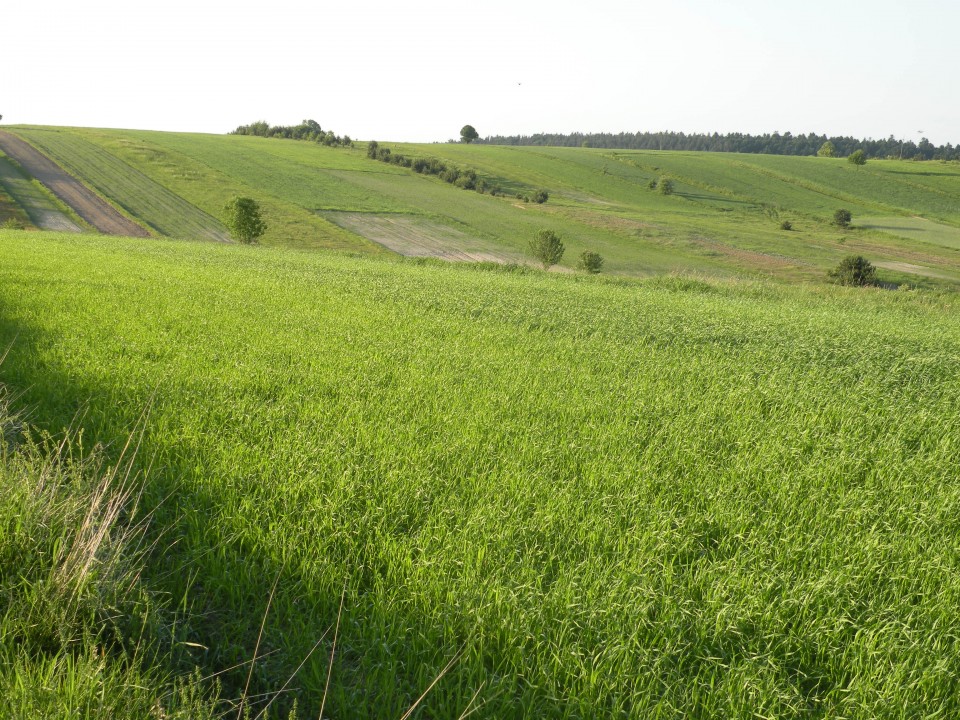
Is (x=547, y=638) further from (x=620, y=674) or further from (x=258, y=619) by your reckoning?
(x=258, y=619)

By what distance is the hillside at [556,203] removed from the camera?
50.8 metres

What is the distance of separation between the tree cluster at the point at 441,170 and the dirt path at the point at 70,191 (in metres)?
43.8

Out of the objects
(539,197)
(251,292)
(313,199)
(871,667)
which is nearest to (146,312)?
(251,292)

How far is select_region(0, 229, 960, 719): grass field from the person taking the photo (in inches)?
108

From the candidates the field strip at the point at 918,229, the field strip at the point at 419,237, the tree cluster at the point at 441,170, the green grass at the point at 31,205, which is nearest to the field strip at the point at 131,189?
the green grass at the point at 31,205

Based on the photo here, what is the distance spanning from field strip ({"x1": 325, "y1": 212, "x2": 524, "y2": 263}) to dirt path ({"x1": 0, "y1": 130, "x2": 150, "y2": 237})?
56.0ft

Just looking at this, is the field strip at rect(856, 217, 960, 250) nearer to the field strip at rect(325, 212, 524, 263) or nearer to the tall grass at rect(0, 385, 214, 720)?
the field strip at rect(325, 212, 524, 263)

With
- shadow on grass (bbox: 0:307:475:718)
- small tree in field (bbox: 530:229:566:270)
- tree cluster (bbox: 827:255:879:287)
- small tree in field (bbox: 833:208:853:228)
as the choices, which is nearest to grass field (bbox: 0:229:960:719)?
shadow on grass (bbox: 0:307:475:718)

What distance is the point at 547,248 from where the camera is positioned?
43.9 metres

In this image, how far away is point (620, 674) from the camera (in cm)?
269

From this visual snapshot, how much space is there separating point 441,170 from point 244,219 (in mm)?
47767

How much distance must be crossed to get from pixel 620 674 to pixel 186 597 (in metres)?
2.09

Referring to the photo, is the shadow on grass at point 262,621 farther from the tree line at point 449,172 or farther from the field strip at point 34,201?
the tree line at point 449,172

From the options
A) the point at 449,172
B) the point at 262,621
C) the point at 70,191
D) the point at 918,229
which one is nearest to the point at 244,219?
the point at 70,191
